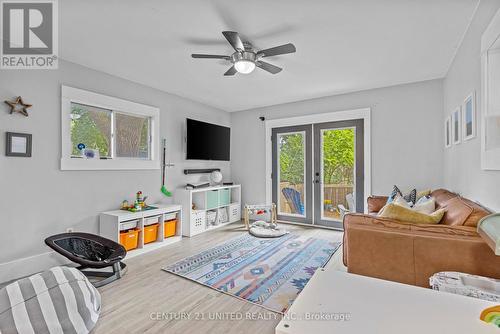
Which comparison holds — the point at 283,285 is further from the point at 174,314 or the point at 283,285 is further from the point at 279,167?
the point at 279,167

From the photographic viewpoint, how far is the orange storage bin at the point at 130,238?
10.4ft

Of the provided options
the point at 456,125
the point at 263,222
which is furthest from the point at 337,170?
the point at 456,125

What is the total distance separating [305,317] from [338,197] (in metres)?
3.92

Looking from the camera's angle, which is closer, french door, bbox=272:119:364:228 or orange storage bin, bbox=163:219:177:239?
orange storage bin, bbox=163:219:177:239

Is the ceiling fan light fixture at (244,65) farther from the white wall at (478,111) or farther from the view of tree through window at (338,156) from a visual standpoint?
the view of tree through window at (338,156)

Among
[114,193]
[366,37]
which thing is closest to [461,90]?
[366,37]

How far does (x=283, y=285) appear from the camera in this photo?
2430mm

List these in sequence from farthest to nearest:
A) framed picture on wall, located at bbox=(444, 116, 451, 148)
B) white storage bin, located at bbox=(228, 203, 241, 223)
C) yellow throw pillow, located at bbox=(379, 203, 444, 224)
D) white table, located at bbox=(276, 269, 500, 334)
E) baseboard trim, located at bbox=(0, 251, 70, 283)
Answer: white storage bin, located at bbox=(228, 203, 241, 223)
framed picture on wall, located at bbox=(444, 116, 451, 148)
baseboard trim, located at bbox=(0, 251, 70, 283)
yellow throw pillow, located at bbox=(379, 203, 444, 224)
white table, located at bbox=(276, 269, 500, 334)

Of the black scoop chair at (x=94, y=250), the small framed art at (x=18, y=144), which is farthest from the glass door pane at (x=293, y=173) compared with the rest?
the small framed art at (x=18, y=144)

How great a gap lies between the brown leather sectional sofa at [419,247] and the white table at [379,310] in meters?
0.83

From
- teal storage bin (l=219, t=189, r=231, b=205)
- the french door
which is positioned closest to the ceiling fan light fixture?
the french door

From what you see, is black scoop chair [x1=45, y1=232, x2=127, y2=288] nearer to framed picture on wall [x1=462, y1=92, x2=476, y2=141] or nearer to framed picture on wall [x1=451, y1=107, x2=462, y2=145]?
framed picture on wall [x1=462, y1=92, x2=476, y2=141]

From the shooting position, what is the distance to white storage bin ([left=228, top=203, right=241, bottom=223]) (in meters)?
5.11

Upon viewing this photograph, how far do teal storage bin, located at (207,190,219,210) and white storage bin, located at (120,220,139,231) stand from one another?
4.62 feet
